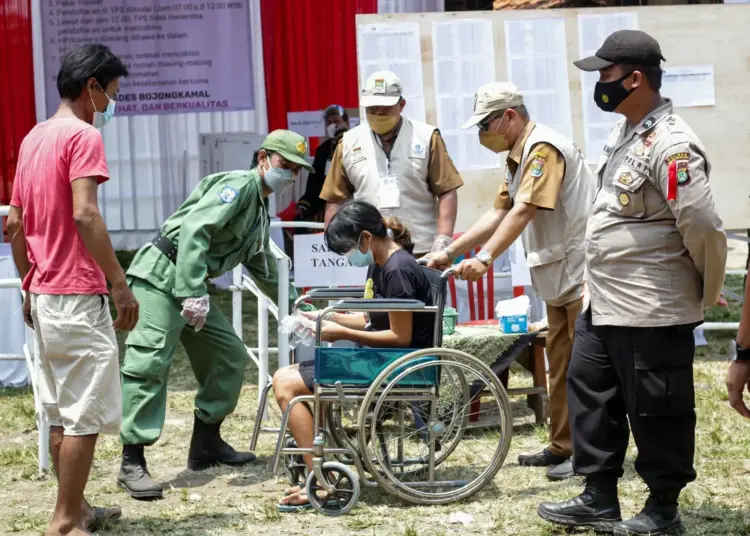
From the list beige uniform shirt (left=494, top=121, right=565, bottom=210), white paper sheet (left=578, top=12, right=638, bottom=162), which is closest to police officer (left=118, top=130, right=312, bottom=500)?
beige uniform shirt (left=494, top=121, right=565, bottom=210)

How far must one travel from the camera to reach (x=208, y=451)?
18.5 feet

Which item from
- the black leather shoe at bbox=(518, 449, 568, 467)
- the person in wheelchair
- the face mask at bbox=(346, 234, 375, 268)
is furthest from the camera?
the black leather shoe at bbox=(518, 449, 568, 467)

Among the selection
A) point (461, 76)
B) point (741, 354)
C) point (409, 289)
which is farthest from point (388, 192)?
point (741, 354)

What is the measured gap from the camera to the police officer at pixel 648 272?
4.04m

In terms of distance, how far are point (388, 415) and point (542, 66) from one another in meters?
3.24

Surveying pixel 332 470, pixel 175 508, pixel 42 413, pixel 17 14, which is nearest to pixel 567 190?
pixel 332 470

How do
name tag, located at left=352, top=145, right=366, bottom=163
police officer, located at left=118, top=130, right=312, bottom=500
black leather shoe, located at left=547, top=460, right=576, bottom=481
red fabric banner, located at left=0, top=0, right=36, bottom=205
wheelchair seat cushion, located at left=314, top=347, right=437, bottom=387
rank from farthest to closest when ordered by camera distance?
red fabric banner, located at left=0, top=0, right=36, bottom=205 → name tag, located at left=352, top=145, right=366, bottom=163 → black leather shoe, located at left=547, top=460, right=576, bottom=481 → police officer, located at left=118, top=130, right=312, bottom=500 → wheelchair seat cushion, located at left=314, top=347, right=437, bottom=387

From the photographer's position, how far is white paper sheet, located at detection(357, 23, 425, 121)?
7.36m

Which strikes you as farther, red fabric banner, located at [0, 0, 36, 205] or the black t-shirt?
red fabric banner, located at [0, 0, 36, 205]

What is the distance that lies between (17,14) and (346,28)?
3.19 m

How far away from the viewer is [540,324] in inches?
252

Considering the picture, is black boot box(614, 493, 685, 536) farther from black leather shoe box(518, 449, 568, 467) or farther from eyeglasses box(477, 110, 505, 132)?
eyeglasses box(477, 110, 505, 132)

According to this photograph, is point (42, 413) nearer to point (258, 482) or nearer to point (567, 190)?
point (258, 482)

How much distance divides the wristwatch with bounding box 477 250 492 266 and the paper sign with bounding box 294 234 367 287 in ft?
6.80
